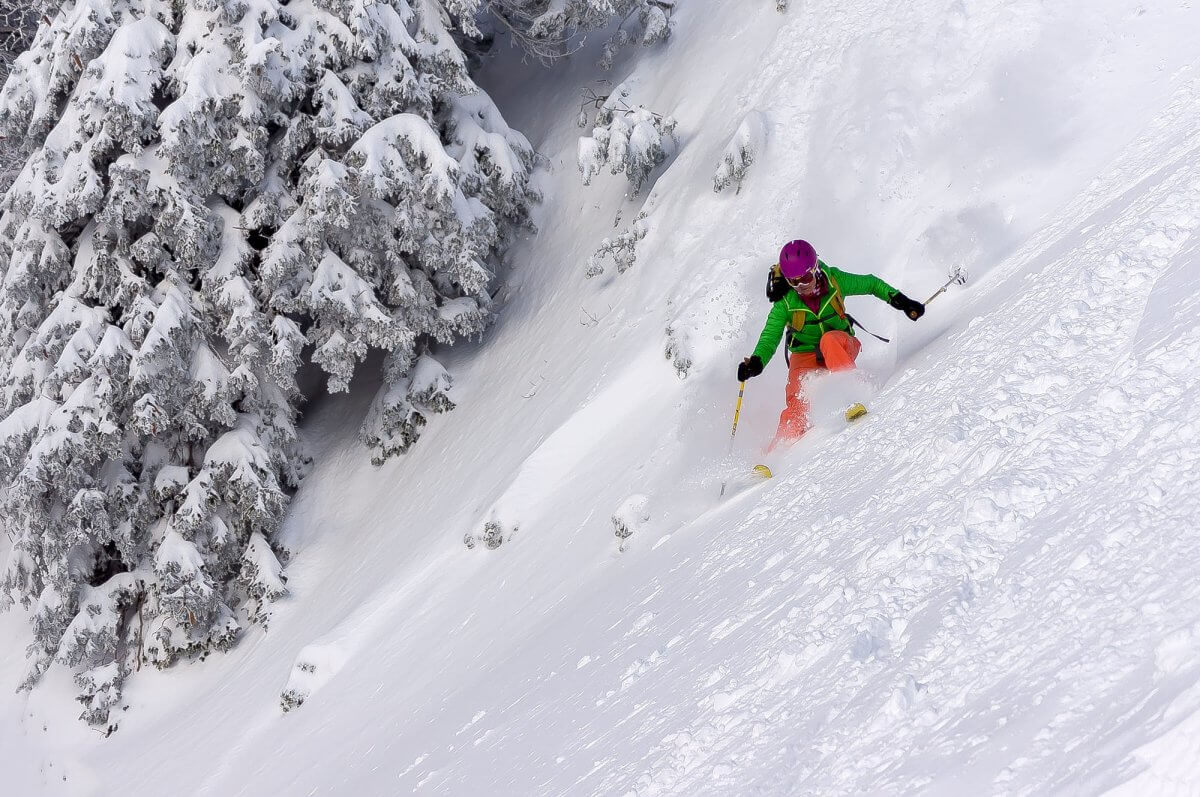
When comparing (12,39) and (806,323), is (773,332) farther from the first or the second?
(12,39)

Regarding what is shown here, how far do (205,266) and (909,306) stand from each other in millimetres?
9085

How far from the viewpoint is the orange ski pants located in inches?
290

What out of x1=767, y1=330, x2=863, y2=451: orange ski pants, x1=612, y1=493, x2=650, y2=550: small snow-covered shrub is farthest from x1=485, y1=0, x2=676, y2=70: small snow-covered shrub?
x1=612, y1=493, x2=650, y2=550: small snow-covered shrub

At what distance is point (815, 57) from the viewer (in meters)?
11.5

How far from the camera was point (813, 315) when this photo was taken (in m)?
7.73

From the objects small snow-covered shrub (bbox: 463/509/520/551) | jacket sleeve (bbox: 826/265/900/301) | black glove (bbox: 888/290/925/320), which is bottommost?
small snow-covered shrub (bbox: 463/509/520/551)

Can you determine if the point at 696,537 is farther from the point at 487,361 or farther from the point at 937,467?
the point at 487,361

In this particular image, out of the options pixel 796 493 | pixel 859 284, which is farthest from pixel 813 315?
pixel 796 493

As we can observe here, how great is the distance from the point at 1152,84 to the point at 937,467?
20.2ft

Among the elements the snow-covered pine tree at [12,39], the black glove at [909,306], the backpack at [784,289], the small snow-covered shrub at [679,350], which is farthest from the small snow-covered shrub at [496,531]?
the snow-covered pine tree at [12,39]

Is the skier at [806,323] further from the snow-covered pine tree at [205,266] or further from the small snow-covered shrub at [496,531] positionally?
the snow-covered pine tree at [205,266]

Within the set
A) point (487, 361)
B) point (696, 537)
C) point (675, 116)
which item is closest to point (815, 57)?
point (675, 116)

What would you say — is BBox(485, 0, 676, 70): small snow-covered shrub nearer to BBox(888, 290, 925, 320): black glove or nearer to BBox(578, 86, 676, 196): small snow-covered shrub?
BBox(578, 86, 676, 196): small snow-covered shrub

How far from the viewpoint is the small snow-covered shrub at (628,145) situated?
1209cm
